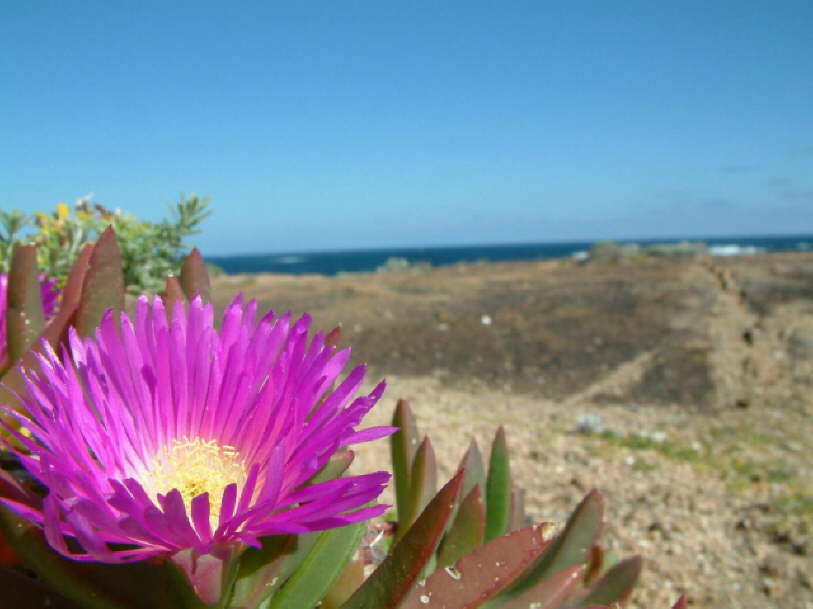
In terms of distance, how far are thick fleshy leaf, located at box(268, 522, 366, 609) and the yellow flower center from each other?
0.12 metres

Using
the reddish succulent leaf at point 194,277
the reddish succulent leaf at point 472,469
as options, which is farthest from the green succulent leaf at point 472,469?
the reddish succulent leaf at point 194,277

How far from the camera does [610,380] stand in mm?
5562

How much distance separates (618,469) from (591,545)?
212cm

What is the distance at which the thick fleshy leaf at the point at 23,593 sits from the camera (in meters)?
0.63

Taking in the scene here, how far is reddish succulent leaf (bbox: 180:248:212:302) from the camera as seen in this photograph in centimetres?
92

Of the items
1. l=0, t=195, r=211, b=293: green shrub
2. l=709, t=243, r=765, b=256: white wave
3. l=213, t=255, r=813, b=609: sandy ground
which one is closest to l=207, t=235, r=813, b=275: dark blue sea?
l=709, t=243, r=765, b=256: white wave

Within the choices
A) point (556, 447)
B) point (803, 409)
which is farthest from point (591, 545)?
point (803, 409)

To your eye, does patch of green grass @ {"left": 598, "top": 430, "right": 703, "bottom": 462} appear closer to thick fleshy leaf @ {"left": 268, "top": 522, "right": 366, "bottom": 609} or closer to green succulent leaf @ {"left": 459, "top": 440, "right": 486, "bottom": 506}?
green succulent leaf @ {"left": 459, "top": 440, "right": 486, "bottom": 506}

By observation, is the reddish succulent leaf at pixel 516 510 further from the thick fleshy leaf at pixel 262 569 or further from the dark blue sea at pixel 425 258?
the dark blue sea at pixel 425 258

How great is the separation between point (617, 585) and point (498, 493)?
0.23 metres

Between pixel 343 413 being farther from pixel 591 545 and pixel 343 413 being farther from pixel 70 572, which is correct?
pixel 591 545

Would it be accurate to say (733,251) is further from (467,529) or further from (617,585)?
(467,529)

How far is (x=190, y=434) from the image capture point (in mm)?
679

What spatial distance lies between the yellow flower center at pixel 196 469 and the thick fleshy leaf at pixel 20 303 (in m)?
0.39
